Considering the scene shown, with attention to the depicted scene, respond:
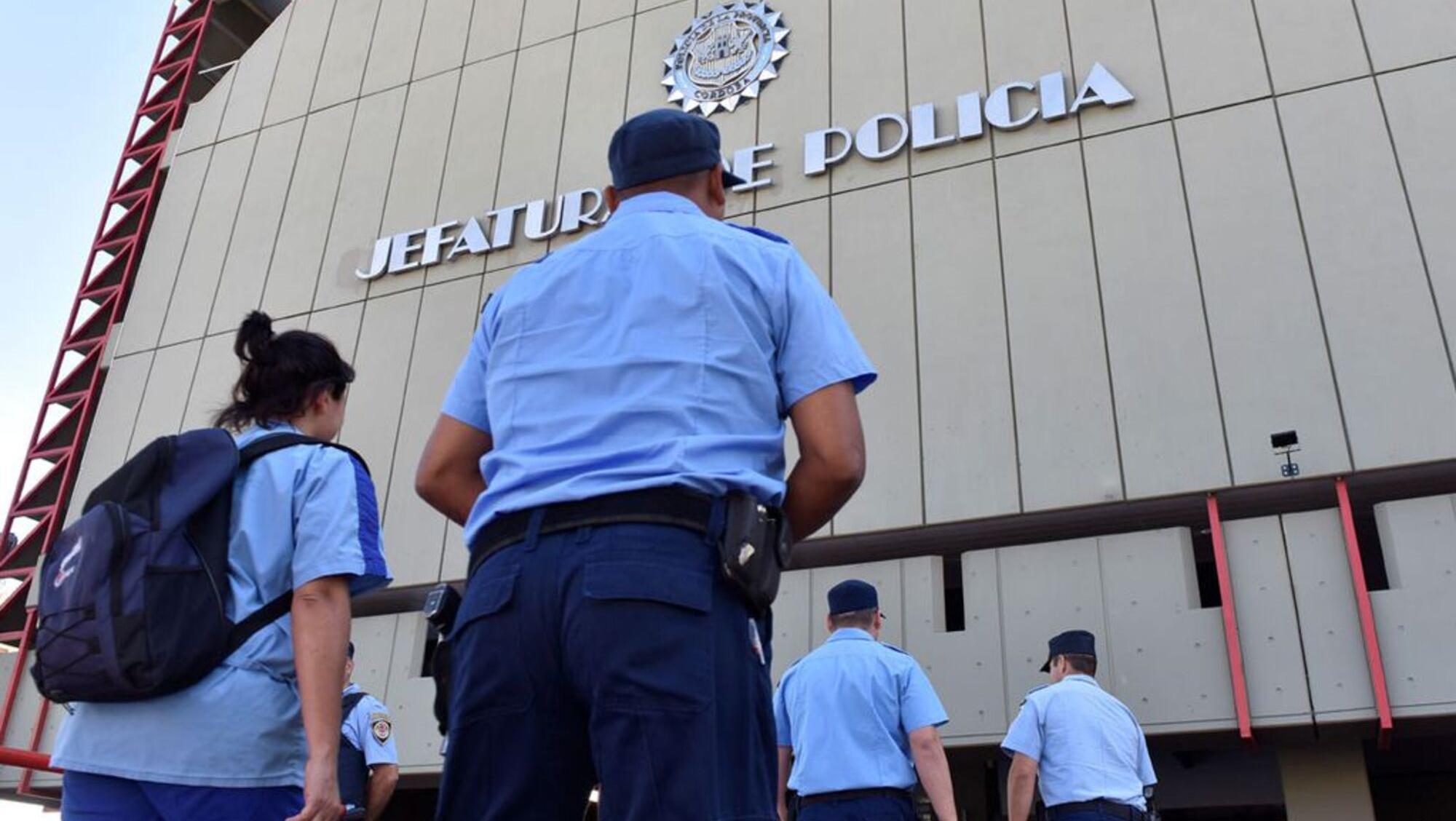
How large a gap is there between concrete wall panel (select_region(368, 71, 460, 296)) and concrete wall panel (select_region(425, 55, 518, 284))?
11cm

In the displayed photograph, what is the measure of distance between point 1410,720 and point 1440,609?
2.08 feet

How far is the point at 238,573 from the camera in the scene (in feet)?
7.49

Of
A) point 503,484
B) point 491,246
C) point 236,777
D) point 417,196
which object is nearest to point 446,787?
point 503,484

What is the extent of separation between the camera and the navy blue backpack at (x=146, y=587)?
212 cm

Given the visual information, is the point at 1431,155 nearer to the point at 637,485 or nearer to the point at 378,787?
the point at 378,787

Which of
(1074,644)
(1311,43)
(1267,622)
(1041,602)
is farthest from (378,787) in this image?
(1311,43)

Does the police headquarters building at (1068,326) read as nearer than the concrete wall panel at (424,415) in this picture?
Yes

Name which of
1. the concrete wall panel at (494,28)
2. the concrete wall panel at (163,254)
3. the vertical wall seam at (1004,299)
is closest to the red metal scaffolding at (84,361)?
the concrete wall panel at (163,254)

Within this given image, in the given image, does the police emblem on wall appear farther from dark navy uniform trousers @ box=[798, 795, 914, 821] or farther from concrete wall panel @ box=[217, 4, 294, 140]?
dark navy uniform trousers @ box=[798, 795, 914, 821]

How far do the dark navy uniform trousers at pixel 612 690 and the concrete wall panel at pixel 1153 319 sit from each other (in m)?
6.48

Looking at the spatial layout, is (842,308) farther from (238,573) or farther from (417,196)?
(238,573)

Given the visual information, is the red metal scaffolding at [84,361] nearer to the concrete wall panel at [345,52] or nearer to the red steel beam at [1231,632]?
the concrete wall panel at [345,52]

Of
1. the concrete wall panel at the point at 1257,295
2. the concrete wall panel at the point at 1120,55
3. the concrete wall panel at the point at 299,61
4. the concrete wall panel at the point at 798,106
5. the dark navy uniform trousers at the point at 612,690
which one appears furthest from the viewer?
the concrete wall panel at the point at 299,61

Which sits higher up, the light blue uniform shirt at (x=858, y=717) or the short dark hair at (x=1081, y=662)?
the short dark hair at (x=1081, y=662)
